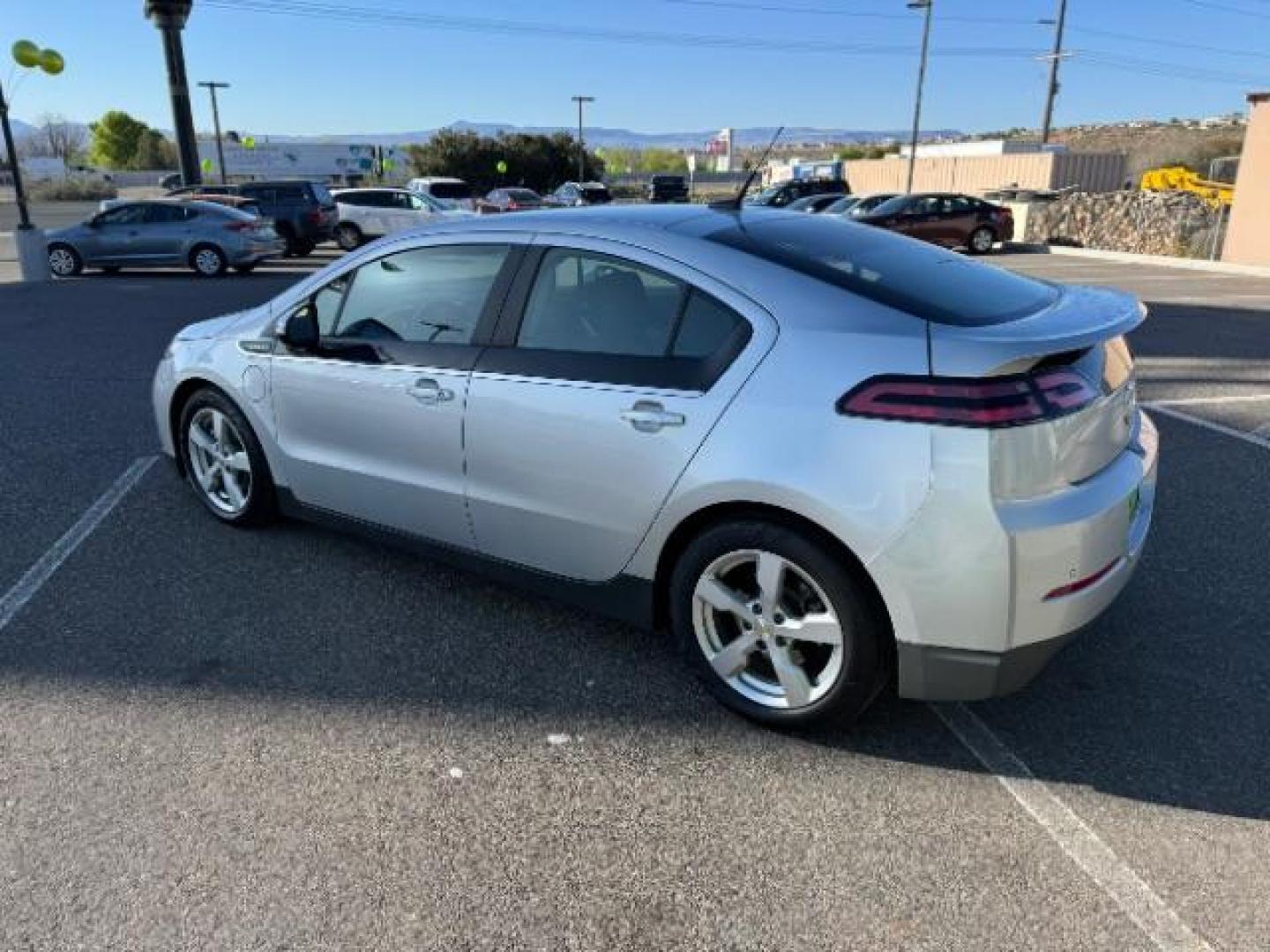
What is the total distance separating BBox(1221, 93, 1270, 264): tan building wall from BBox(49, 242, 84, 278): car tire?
894 inches

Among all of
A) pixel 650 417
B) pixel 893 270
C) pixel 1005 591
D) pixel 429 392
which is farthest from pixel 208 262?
pixel 1005 591

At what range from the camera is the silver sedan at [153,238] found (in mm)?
18109

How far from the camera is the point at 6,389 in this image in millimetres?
7883

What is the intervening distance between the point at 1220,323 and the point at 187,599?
466 inches

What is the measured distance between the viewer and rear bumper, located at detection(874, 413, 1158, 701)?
2.47 meters

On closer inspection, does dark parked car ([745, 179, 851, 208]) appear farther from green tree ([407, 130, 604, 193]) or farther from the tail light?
green tree ([407, 130, 604, 193])

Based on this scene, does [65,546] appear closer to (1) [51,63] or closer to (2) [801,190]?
(1) [51,63]

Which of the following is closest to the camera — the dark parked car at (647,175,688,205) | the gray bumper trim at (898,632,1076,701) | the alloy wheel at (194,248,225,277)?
the gray bumper trim at (898,632,1076,701)

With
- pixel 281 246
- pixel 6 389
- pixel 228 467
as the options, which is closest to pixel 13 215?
pixel 281 246

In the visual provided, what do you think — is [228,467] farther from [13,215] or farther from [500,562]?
[13,215]

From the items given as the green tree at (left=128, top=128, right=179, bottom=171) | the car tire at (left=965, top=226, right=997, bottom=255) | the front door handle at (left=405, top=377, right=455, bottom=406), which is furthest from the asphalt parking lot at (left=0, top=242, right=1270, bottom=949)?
the green tree at (left=128, top=128, right=179, bottom=171)

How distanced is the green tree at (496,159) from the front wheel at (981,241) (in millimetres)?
44454

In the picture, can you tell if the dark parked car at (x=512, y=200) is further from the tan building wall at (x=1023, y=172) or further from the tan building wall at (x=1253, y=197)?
the tan building wall at (x=1253, y=197)

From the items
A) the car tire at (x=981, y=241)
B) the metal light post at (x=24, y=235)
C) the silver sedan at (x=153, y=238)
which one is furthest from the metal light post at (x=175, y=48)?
the car tire at (x=981, y=241)
